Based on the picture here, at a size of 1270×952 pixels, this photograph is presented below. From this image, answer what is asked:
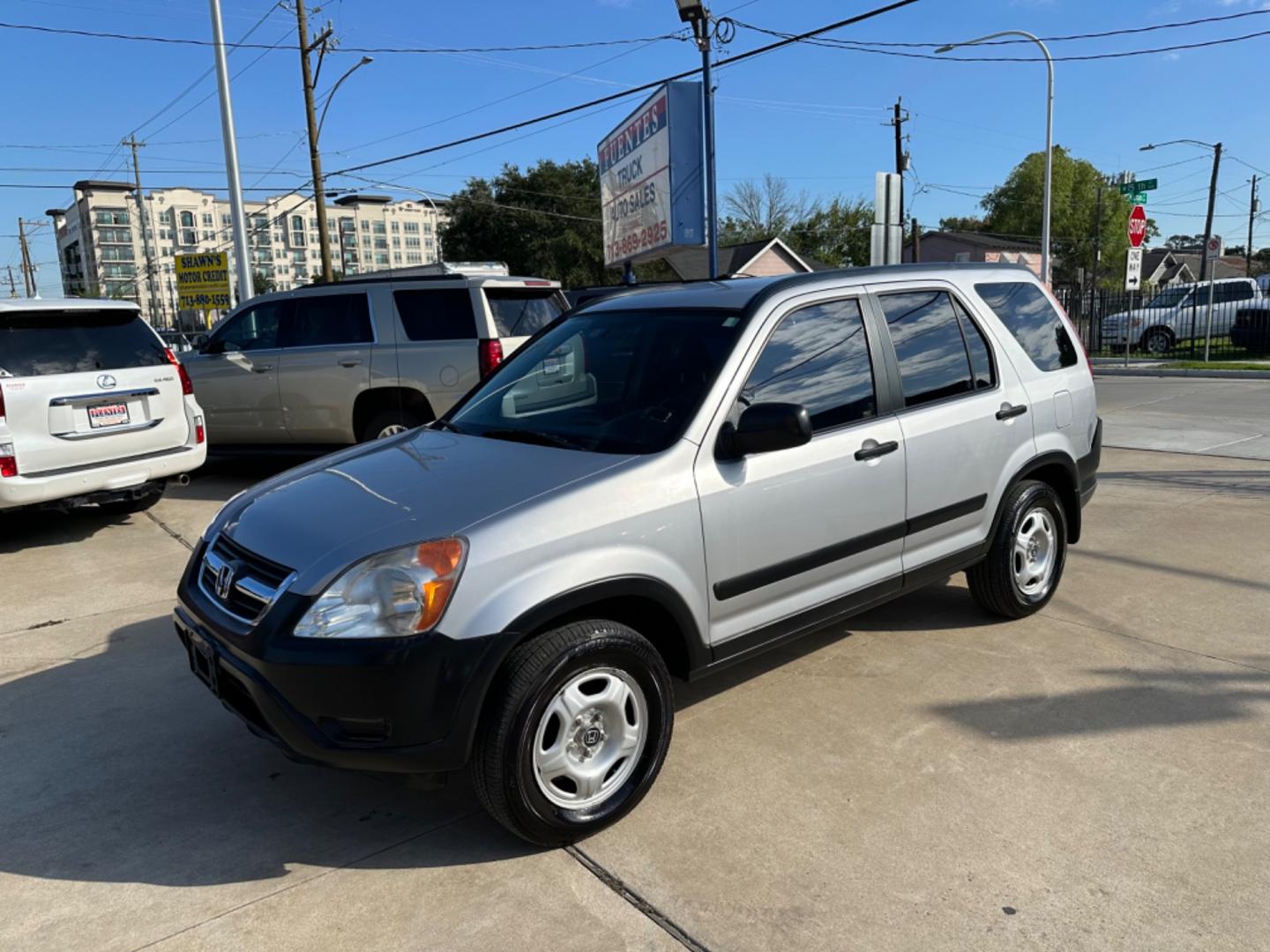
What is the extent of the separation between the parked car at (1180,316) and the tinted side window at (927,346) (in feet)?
72.4

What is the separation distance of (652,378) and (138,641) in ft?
10.7

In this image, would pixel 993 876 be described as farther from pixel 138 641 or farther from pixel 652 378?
pixel 138 641

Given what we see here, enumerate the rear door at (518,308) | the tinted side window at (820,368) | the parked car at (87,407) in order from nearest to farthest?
1. the tinted side window at (820,368)
2. the parked car at (87,407)
3. the rear door at (518,308)

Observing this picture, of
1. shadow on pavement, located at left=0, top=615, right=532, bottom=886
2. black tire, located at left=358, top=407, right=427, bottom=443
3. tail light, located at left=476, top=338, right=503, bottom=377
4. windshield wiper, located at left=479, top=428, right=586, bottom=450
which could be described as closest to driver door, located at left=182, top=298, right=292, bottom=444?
black tire, located at left=358, top=407, right=427, bottom=443

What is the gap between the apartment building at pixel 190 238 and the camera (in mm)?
117250

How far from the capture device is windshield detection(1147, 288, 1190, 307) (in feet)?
78.3

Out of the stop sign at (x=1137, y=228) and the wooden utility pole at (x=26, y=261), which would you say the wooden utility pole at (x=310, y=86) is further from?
the wooden utility pole at (x=26, y=261)

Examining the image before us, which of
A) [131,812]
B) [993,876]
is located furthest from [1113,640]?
[131,812]

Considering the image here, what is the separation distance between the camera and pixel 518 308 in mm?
8703

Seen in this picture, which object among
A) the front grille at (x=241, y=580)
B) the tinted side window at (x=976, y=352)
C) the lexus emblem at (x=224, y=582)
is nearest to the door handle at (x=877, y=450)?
the tinted side window at (x=976, y=352)

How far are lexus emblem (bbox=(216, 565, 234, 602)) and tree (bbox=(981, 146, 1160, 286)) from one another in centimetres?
5553

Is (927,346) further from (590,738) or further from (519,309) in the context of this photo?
(519,309)

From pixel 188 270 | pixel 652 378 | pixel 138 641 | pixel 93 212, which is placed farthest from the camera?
pixel 93 212

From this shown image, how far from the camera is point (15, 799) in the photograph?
3.32 m
